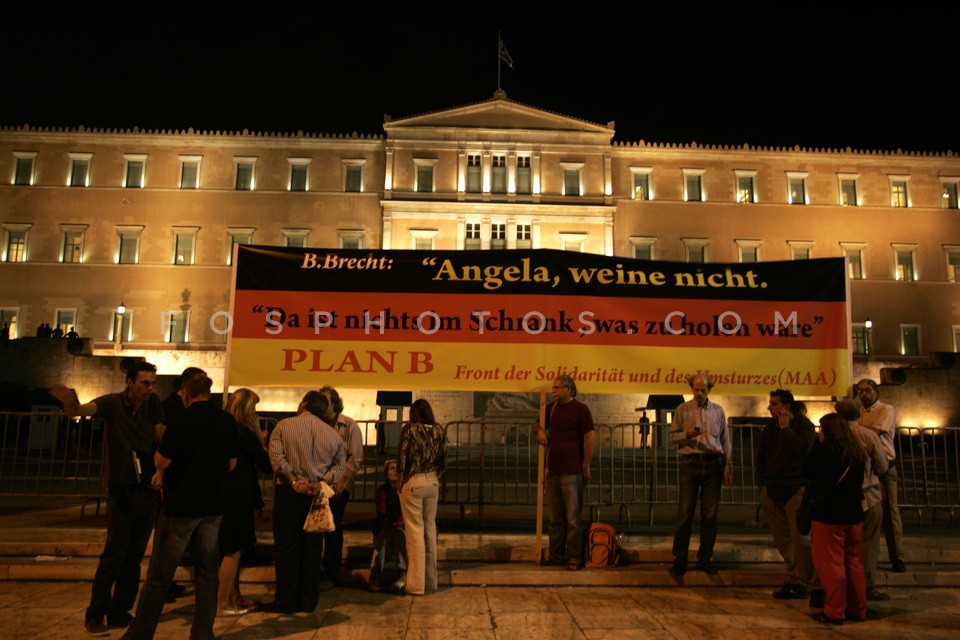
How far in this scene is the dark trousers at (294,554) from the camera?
5.89m

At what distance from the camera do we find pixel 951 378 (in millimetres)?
31422

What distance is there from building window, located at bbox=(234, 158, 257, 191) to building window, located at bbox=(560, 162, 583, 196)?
1742 centimetres

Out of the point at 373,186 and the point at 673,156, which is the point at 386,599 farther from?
the point at 673,156

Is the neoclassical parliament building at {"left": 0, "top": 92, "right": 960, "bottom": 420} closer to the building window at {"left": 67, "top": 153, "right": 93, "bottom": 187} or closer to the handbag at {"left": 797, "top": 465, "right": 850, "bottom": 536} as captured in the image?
the building window at {"left": 67, "top": 153, "right": 93, "bottom": 187}

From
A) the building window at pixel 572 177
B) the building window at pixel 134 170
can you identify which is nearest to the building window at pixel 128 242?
the building window at pixel 134 170

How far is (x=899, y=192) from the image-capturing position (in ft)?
143

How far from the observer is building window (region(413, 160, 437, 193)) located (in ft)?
135

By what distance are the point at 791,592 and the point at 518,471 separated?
12.5 feet

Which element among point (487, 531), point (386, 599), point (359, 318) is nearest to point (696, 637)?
point (386, 599)

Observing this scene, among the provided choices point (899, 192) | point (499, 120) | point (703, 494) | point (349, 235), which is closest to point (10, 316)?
point (349, 235)

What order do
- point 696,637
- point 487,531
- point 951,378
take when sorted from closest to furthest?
point 696,637 → point 487,531 → point 951,378

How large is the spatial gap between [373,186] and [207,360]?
12956 mm

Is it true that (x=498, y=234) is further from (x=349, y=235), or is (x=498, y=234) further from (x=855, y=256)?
(x=855, y=256)

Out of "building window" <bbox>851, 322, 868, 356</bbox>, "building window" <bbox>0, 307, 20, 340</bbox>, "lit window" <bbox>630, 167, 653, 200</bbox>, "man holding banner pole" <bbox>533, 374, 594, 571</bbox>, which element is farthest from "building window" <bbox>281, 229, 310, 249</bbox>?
"man holding banner pole" <bbox>533, 374, 594, 571</bbox>
